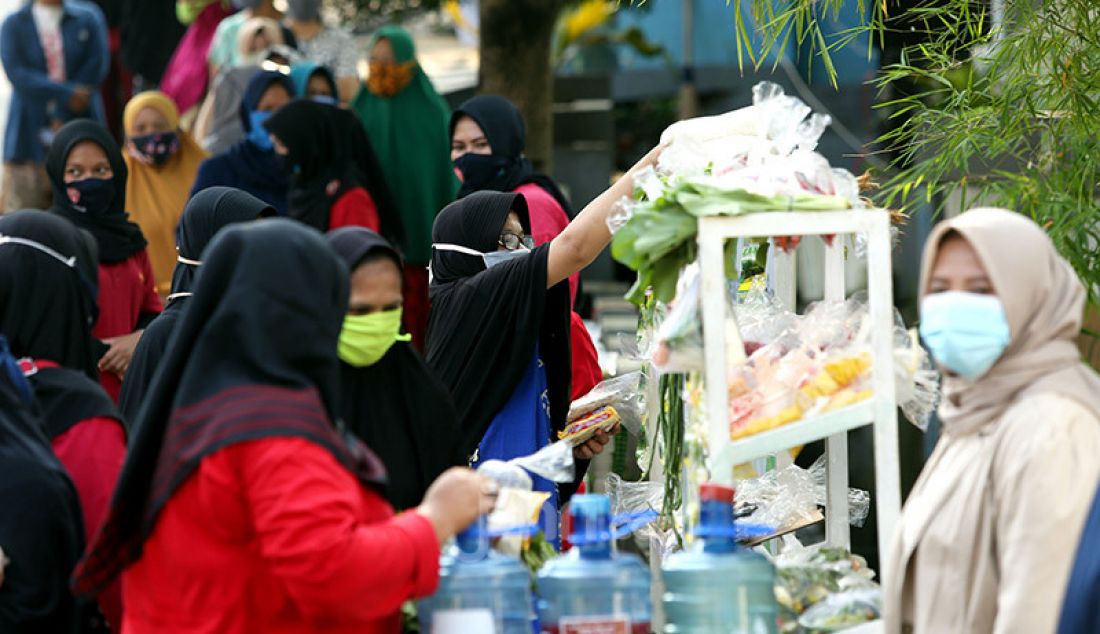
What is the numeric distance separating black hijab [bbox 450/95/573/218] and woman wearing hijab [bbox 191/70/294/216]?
1.38 m

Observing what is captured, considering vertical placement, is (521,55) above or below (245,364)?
above

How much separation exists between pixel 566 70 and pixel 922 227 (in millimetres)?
8192

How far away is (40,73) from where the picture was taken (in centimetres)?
1059

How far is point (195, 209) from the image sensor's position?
17.7 feet

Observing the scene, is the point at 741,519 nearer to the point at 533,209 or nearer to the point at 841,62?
the point at 533,209

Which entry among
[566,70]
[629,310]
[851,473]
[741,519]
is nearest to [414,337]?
[629,310]

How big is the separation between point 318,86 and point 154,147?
0.93 m

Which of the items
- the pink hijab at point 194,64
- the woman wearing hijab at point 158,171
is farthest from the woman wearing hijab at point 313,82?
the pink hijab at point 194,64

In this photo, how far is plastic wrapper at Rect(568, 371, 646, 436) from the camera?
5.06 m

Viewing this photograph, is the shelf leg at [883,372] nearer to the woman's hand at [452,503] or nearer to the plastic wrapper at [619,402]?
the woman's hand at [452,503]

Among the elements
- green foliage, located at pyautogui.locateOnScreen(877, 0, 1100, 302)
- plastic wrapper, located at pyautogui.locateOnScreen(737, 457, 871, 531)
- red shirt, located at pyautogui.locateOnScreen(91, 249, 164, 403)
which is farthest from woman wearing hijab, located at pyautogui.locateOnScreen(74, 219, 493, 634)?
red shirt, located at pyautogui.locateOnScreen(91, 249, 164, 403)

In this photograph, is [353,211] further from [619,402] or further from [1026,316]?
[1026,316]

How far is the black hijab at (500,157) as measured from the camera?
6801 mm

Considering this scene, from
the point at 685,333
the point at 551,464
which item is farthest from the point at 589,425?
the point at 685,333
